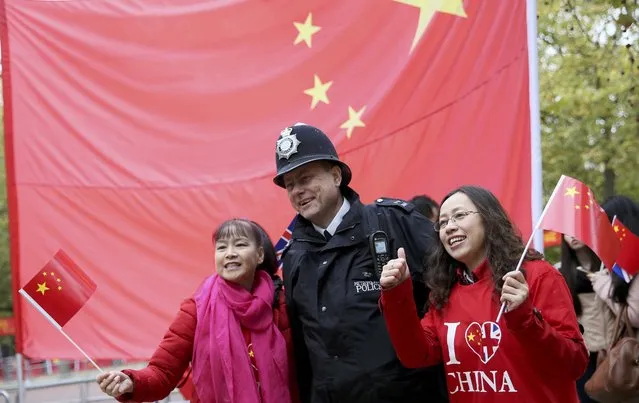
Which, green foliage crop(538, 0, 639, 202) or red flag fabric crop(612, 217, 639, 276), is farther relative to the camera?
green foliage crop(538, 0, 639, 202)

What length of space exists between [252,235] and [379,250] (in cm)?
82

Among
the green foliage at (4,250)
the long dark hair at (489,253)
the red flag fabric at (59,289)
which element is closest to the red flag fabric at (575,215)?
the long dark hair at (489,253)

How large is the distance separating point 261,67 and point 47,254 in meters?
2.03

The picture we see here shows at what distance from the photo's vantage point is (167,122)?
266 inches

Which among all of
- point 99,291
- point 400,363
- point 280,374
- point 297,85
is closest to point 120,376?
point 280,374

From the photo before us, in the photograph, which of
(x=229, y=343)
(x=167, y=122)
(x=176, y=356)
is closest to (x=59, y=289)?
(x=176, y=356)

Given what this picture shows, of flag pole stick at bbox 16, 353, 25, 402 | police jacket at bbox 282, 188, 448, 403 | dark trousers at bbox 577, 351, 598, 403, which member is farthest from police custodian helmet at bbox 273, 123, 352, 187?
flag pole stick at bbox 16, 353, 25, 402

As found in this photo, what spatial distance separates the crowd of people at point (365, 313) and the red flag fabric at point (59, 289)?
0.53 metres

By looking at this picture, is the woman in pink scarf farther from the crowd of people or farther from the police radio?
the police radio

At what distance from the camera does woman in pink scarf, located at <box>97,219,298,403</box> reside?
→ 4051mm

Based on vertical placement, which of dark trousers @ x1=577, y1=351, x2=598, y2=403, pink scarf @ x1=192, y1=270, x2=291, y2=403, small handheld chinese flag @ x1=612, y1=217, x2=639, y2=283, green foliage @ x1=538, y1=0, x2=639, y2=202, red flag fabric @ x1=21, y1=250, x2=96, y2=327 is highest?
green foliage @ x1=538, y1=0, x2=639, y2=202

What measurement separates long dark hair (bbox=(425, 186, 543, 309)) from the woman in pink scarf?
0.79m

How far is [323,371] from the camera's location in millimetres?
3861

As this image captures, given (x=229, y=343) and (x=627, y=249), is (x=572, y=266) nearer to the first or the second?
(x=627, y=249)
